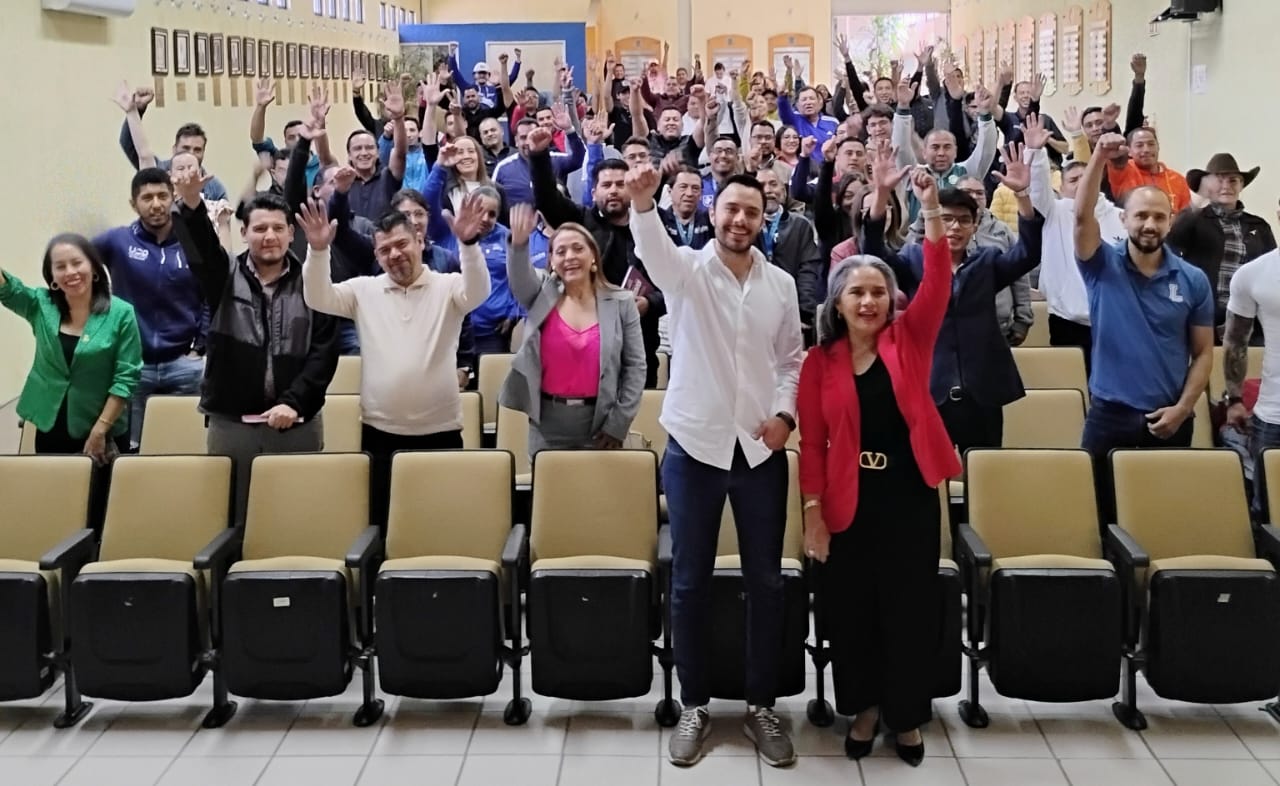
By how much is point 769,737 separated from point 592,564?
78cm

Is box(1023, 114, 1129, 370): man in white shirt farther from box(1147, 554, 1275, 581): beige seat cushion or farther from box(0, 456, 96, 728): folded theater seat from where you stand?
box(0, 456, 96, 728): folded theater seat

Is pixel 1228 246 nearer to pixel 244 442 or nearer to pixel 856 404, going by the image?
pixel 856 404

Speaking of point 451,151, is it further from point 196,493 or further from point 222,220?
point 196,493

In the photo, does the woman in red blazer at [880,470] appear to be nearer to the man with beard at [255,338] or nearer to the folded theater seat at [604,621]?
the folded theater seat at [604,621]

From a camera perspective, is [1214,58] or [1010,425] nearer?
[1010,425]

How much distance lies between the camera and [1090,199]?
4238mm

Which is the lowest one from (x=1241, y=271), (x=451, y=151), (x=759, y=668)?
(x=759, y=668)

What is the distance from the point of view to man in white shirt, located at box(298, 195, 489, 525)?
445 centimetres

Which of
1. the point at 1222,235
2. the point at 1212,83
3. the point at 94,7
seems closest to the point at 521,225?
the point at 1222,235

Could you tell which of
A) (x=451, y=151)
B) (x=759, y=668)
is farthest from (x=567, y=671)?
(x=451, y=151)

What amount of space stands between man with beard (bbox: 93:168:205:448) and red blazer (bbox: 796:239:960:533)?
10.3ft

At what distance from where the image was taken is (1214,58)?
895 centimetres

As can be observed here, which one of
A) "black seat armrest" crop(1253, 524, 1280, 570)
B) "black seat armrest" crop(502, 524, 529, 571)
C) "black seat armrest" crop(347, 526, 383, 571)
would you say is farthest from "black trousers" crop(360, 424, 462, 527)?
"black seat armrest" crop(1253, 524, 1280, 570)

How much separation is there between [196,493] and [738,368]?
2060mm
